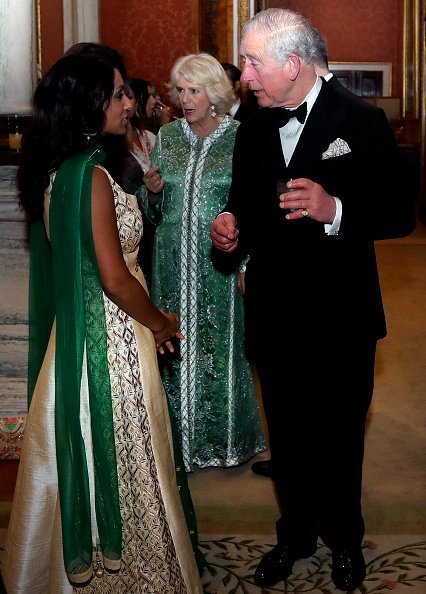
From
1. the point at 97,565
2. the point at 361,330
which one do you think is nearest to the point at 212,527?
the point at 97,565

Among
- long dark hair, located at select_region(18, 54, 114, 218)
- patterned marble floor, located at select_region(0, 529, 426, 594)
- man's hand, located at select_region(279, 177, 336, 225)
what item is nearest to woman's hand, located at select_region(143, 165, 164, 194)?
long dark hair, located at select_region(18, 54, 114, 218)

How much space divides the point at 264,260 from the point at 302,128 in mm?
416

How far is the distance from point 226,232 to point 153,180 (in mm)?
884

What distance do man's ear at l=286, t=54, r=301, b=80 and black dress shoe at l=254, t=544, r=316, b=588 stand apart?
152 cm

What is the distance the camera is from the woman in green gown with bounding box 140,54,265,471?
11.7 ft

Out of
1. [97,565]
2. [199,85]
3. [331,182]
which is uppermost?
[199,85]

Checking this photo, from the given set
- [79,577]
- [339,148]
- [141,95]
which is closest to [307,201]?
[339,148]

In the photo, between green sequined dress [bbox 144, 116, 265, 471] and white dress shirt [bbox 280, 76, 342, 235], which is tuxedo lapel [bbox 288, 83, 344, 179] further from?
green sequined dress [bbox 144, 116, 265, 471]

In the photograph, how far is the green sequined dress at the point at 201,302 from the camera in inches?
141

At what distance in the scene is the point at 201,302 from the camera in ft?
12.1

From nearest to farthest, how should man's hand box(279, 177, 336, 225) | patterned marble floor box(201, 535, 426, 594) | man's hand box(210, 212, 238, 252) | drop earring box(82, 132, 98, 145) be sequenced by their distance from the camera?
man's hand box(279, 177, 336, 225) → drop earring box(82, 132, 98, 145) → man's hand box(210, 212, 238, 252) → patterned marble floor box(201, 535, 426, 594)

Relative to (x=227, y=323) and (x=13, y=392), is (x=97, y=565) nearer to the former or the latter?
(x=227, y=323)

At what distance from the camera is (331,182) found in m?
2.51

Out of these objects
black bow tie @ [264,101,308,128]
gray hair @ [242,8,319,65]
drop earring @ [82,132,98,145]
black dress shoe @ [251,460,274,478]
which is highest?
gray hair @ [242,8,319,65]
